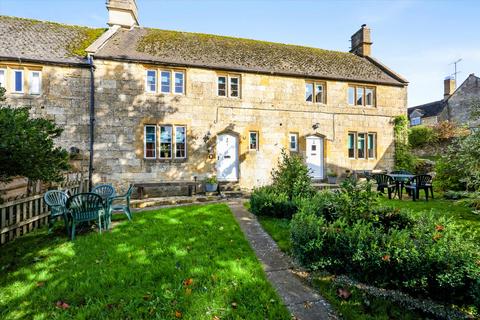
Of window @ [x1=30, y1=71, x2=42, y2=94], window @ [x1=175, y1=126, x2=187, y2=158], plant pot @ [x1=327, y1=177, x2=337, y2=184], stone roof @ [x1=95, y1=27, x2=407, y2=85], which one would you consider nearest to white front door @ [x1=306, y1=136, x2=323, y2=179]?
plant pot @ [x1=327, y1=177, x2=337, y2=184]

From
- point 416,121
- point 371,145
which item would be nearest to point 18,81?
point 371,145

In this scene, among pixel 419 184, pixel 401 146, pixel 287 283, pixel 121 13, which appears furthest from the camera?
pixel 401 146

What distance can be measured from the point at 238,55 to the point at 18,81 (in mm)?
11430

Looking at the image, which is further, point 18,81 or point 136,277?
point 18,81

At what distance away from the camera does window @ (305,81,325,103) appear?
1541 cm

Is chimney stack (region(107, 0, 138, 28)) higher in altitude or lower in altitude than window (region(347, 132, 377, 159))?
higher

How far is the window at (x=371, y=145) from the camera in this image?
16.4 meters

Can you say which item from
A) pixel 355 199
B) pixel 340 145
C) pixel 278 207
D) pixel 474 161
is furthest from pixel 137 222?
pixel 340 145

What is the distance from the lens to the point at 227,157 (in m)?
14.0

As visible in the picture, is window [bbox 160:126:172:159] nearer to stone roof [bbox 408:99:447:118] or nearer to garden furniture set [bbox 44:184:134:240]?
garden furniture set [bbox 44:184:134:240]

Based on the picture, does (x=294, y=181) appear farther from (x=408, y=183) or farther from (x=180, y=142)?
(x=180, y=142)

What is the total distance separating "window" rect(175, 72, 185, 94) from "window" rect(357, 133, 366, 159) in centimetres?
1172

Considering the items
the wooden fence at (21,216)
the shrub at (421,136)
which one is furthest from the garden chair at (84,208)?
the shrub at (421,136)

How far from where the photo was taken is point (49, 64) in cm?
1173
